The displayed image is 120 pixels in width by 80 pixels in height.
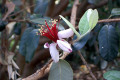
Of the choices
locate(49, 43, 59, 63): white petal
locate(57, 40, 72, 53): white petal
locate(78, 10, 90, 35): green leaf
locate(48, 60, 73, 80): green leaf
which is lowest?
locate(48, 60, 73, 80): green leaf

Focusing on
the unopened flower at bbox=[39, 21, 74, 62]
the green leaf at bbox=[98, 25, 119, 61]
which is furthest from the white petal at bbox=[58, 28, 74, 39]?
the green leaf at bbox=[98, 25, 119, 61]

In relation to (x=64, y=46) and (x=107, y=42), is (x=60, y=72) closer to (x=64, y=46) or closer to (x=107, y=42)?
(x=64, y=46)

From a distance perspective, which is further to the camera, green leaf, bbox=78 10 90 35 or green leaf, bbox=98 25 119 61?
green leaf, bbox=98 25 119 61

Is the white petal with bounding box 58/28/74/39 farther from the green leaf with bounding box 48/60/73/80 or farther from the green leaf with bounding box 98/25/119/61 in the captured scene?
the green leaf with bounding box 98/25/119/61

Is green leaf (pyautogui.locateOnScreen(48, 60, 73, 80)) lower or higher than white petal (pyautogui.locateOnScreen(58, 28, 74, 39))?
lower

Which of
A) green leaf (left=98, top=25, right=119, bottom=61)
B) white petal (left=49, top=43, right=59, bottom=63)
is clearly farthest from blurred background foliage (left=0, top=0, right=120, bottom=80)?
white petal (left=49, top=43, right=59, bottom=63)

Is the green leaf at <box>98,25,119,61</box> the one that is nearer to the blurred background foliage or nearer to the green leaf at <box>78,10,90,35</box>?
the blurred background foliage

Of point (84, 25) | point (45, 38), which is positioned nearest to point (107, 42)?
point (84, 25)

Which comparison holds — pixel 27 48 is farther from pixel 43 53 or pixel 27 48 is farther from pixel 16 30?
pixel 43 53
